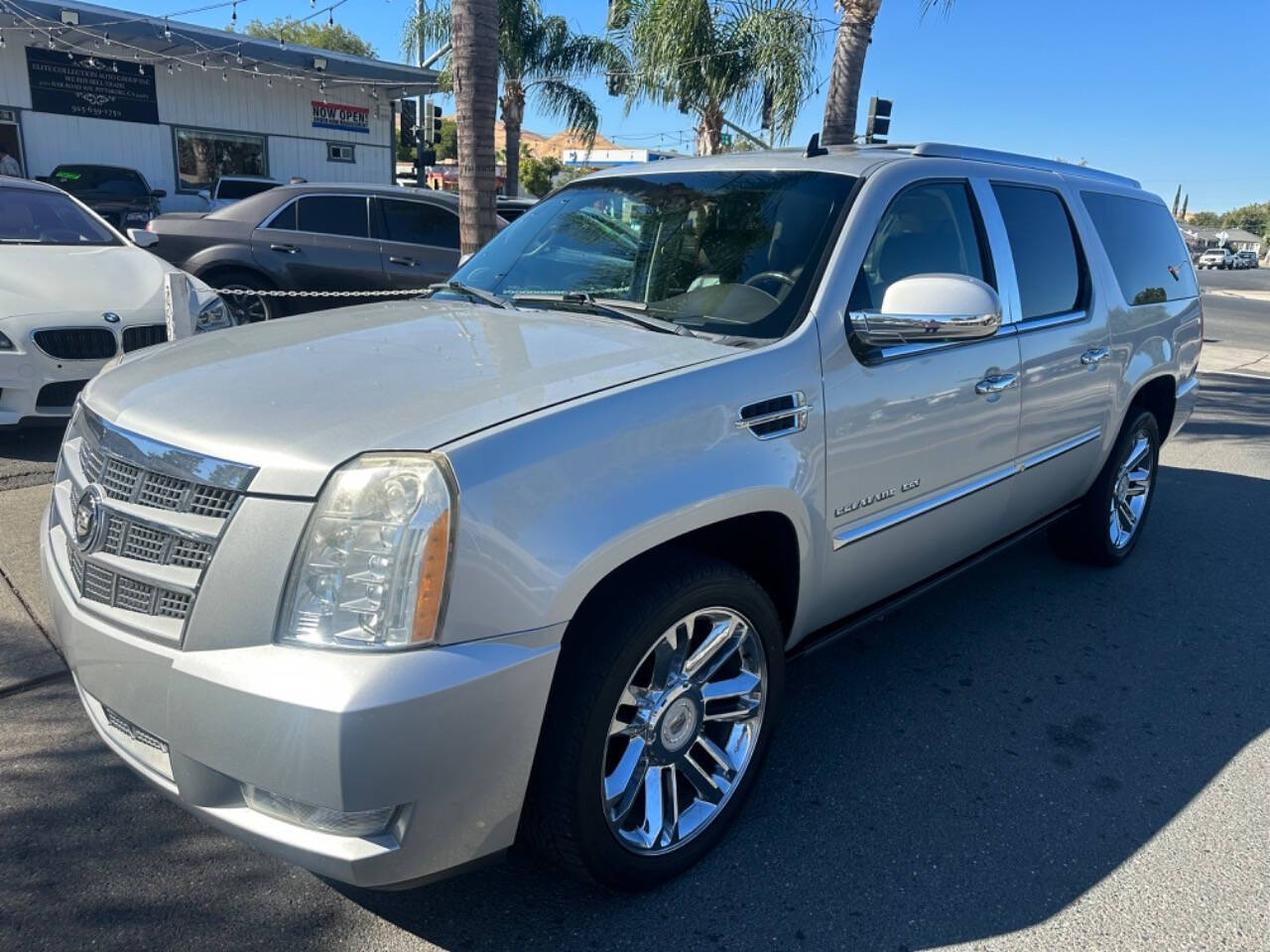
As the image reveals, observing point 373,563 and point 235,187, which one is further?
point 235,187

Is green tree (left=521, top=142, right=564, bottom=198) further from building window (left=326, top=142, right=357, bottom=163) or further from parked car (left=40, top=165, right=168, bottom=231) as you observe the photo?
parked car (left=40, top=165, right=168, bottom=231)

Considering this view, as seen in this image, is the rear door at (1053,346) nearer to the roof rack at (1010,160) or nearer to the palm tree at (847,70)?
the roof rack at (1010,160)

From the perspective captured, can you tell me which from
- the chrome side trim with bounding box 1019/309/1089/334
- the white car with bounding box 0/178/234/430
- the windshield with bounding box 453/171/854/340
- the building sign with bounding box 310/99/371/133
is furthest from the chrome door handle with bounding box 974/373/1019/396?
the building sign with bounding box 310/99/371/133

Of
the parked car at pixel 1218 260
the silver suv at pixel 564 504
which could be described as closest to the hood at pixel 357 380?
the silver suv at pixel 564 504

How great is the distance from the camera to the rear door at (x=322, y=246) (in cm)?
922

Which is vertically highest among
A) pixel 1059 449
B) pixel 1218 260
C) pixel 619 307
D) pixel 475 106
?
pixel 475 106

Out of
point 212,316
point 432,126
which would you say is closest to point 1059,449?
point 212,316

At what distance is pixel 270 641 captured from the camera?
6.21 ft

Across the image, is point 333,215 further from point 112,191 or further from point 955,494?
point 112,191

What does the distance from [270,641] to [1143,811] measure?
2649 millimetres

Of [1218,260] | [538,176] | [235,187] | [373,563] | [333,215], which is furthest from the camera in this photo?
[1218,260]

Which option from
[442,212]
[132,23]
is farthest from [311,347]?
[132,23]

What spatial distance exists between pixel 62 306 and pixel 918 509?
5226 mm

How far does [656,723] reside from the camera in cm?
247
